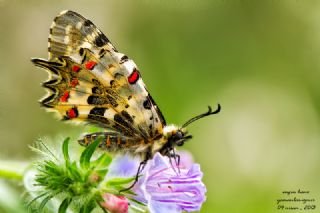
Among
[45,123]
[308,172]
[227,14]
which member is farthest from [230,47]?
[45,123]

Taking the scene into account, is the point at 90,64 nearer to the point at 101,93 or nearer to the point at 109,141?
the point at 101,93

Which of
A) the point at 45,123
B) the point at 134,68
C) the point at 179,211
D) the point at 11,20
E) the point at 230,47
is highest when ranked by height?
the point at 230,47

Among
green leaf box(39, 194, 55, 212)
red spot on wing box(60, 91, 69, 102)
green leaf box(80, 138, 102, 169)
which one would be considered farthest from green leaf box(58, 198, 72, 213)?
red spot on wing box(60, 91, 69, 102)

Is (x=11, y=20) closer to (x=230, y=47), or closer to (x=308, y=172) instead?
(x=230, y=47)

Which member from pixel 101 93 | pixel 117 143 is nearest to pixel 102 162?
pixel 117 143

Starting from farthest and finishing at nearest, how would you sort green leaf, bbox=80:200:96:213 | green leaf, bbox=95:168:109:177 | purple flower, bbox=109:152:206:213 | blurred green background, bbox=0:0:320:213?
blurred green background, bbox=0:0:320:213, green leaf, bbox=95:168:109:177, green leaf, bbox=80:200:96:213, purple flower, bbox=109:152:206:213

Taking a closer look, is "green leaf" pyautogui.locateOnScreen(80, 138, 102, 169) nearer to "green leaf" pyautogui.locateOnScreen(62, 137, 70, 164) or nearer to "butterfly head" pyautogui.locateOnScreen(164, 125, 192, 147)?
"green leaf" pyautogui.locateOnScreen(62, 137, 70, 164)
